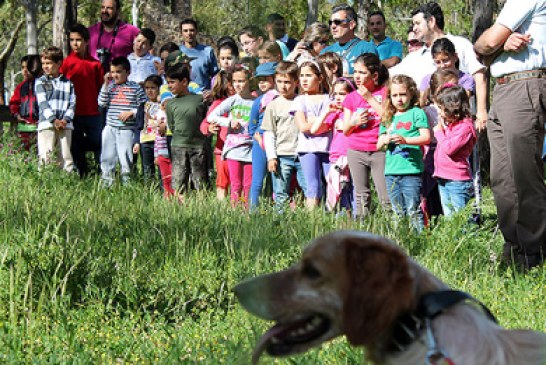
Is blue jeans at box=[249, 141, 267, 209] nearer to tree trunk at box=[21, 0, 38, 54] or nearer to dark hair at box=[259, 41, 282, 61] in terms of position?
dark hair at box=[259, 41, 282, 61]

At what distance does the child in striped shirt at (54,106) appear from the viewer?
12.0m

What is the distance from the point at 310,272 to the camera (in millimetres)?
2977

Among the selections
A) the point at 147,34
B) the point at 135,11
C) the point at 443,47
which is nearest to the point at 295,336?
the point at 443,47

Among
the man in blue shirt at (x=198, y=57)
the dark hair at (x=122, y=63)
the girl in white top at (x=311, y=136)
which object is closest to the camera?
the girl in white top at (x=311, y=136)

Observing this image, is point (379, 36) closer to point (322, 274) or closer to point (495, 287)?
point (495, 287)

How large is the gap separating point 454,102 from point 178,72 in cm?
391

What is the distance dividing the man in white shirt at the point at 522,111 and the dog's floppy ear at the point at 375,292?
4.25m

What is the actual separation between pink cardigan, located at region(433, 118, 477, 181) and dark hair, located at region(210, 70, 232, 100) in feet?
10.9

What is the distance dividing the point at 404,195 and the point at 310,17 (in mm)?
14754

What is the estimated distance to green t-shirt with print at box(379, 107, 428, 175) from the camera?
7.96 meters

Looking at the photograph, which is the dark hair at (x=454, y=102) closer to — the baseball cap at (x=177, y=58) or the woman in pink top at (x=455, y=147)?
the woman in pink top at (x=455, y=147)

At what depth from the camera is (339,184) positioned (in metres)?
8.78

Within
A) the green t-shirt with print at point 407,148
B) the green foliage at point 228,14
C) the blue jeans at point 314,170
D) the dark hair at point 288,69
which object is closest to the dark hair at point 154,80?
the dark hair at point 288,69

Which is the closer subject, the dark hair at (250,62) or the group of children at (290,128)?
the group of children at (290,128)
